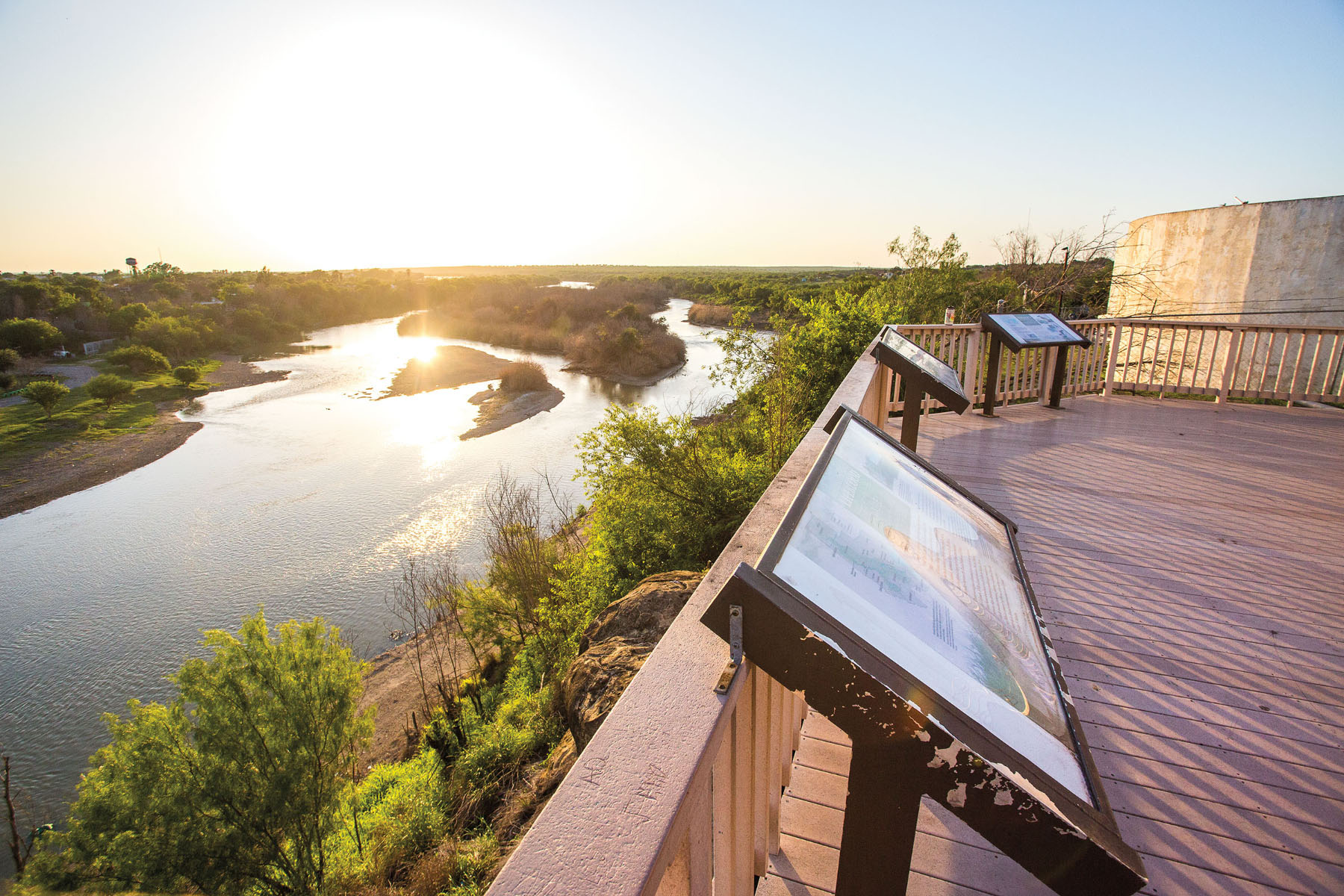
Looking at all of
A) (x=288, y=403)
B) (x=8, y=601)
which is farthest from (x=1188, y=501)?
(x=288, y=403)

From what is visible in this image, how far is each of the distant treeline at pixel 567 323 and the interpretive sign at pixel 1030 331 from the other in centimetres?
2856

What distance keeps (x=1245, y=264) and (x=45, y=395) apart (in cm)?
4522

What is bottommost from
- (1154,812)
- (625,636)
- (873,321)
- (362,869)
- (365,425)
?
(362,869)

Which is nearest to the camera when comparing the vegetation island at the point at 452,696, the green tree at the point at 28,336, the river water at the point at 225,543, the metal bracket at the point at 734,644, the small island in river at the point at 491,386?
the metal bracket at the point at 734,644

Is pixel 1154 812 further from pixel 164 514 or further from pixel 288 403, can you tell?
pixel 288 403

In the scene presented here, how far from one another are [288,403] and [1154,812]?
35.8m

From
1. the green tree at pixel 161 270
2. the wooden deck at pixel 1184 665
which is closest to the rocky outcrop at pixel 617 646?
the wooden deck at pixel 1184 665

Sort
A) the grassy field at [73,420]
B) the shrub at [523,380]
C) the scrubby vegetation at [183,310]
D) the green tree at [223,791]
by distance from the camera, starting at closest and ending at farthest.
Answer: the green tree at [223,791] → the grassy field at [73,420] → the shrub at [523,380] → the scrubby vegetation at [183,310]

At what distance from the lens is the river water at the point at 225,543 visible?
40.6ft

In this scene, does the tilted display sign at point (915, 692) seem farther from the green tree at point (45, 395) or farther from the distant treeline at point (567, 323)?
the green tree at point (45, 395)

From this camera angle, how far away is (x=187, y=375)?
114 feet

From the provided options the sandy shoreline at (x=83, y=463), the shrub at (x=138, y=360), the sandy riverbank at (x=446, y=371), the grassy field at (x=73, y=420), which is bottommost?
the sandy shoreline at (x=83, y=463)

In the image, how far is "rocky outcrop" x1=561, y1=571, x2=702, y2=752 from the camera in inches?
156

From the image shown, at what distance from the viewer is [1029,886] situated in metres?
1.73
